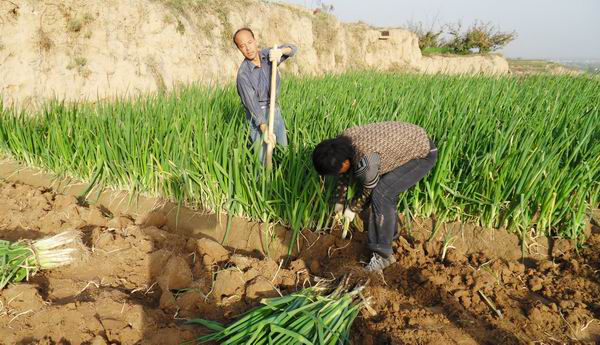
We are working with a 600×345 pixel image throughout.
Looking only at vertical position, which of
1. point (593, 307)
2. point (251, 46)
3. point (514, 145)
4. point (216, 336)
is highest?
point (251, 46)

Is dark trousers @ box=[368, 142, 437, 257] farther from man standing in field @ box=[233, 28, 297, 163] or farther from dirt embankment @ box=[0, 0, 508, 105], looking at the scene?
dirt embankment @ box=[0, 0, 508, 105]

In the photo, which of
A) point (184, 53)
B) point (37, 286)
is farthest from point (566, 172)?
point (184, 53)

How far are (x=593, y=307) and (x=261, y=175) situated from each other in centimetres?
193

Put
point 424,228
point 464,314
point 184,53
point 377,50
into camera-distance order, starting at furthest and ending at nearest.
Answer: point 377,50
point 184,53
point 424,228
point 464,314

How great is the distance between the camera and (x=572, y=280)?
7.37ft

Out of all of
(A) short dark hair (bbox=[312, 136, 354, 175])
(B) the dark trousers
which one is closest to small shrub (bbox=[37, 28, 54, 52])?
(A) short dark hair (bbox=[312, 136, 354, 175])

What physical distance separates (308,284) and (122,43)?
6.86 m

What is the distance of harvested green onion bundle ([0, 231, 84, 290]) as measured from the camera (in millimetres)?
2086

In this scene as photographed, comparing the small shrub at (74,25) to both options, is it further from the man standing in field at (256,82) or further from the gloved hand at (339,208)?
the gloved hand at (339,208)

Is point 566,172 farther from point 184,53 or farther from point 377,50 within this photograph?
point 377,50

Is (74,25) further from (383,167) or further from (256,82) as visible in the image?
(383,167)

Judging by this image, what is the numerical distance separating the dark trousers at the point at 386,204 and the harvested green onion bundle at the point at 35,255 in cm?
167

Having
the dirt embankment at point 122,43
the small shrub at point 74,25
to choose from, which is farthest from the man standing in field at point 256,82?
the small shrub at point 74,25

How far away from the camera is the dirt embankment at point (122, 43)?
605cm
